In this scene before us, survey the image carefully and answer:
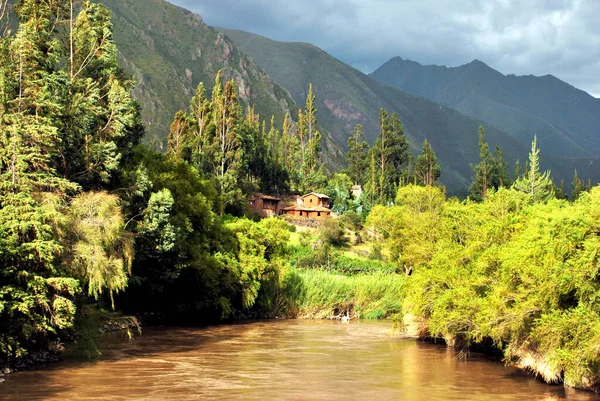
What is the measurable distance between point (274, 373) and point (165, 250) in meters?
12.6

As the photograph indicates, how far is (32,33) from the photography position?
3175 cm

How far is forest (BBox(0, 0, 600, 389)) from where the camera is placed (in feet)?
80.0

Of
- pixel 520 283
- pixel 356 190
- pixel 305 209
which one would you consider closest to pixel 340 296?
pixel 520 283

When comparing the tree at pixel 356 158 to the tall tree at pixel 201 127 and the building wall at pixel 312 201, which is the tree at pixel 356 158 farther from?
the tall tree at pixel 201 127

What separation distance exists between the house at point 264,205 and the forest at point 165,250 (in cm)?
4085

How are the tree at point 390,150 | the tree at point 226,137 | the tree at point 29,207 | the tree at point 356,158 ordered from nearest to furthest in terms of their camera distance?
the tree at point 29,207
the tree at point 226,137
the tree at point 390,150
the tree at point 356,158

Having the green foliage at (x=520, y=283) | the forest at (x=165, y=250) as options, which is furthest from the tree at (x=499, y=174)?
the green foliage at (x=520, y=283)

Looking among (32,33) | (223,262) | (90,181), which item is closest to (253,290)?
(223,262)

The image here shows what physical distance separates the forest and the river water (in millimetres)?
1259

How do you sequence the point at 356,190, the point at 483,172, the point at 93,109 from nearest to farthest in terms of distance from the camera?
1. the point at 93,109
2. the point at 483,172
3. the point at 356,190

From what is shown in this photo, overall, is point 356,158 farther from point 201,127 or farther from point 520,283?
point 520,283

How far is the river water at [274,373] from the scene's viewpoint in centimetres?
2367

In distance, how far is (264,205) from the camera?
102 meters

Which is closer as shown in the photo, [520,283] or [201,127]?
[520,283]
